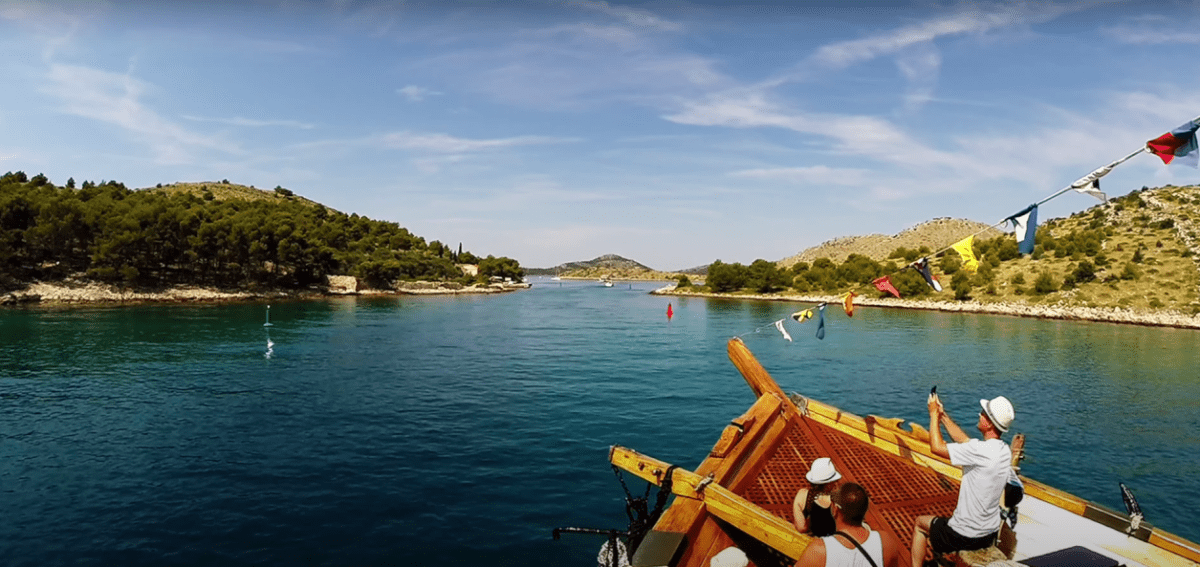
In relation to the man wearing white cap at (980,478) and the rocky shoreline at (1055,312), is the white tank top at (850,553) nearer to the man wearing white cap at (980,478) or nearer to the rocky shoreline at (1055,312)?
the man wearing white cap at (980,478)

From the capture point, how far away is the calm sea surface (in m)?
14.1

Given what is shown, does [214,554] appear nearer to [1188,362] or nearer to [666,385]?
[666,385]

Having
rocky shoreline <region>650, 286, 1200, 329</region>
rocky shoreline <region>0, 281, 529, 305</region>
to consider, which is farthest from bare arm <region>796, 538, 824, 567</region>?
rocky shoreline <region>0, 281, 529, 305</region>

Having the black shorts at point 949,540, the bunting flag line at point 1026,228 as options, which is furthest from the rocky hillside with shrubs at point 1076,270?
the black shorts at point 949,540

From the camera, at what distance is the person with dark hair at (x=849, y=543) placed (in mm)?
5188

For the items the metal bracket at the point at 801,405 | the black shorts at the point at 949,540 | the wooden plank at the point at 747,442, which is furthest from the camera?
the metal bracket at the point at 801,405

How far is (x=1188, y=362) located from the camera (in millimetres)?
45562

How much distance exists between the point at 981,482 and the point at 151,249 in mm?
115830

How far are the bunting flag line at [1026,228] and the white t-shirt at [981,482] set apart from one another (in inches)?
246

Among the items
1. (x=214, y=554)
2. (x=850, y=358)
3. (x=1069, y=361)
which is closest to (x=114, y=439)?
(x=214, y=554)

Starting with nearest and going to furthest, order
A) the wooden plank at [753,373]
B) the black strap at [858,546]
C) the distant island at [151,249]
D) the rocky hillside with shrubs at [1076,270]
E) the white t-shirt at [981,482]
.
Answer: the black strap at [858,546]
the white t-shirt at [981,482]
the wooden plank at [753,373]
the distant island at [151,249]
the rocky hillside with shrubs at [1076,270]

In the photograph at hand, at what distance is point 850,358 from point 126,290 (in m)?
103

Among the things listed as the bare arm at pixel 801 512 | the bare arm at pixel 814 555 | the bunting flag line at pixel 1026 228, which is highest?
the bunting flag line at pixel 1026 228

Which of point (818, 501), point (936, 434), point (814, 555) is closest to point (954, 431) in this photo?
point (936, 434)
